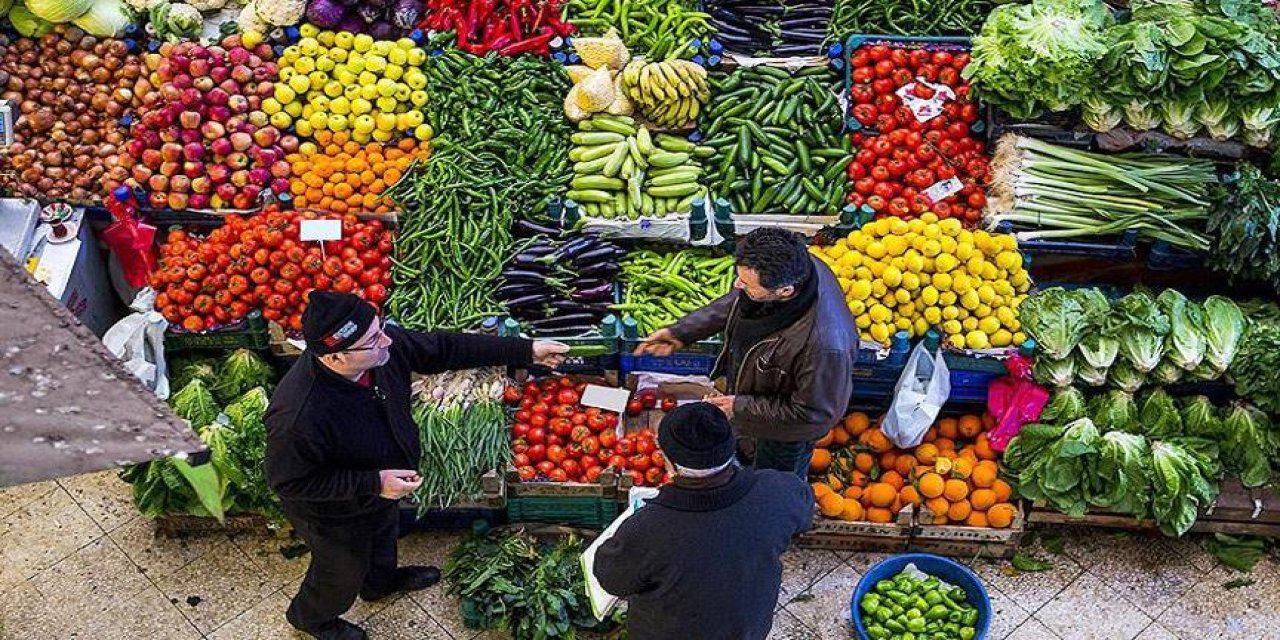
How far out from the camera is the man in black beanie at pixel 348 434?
3.77m

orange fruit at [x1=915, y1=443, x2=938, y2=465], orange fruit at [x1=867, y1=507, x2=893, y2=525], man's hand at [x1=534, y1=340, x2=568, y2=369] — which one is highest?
man's hand at [x1=534, y1=340, x2=568, y2=369]

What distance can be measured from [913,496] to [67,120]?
199 inches

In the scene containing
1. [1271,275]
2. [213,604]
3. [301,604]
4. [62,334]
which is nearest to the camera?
[62,334]

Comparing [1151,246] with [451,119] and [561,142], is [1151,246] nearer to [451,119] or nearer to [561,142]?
[561,142]

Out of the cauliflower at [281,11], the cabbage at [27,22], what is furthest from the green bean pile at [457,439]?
the cabbage at [27,22]

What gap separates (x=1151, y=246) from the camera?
580 centimetres

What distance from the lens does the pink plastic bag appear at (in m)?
5.20

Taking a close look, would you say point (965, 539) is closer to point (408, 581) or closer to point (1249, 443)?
point (1249, 443)

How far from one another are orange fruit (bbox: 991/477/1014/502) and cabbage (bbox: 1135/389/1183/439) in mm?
657

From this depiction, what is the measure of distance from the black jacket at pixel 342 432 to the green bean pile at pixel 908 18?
3.37 m

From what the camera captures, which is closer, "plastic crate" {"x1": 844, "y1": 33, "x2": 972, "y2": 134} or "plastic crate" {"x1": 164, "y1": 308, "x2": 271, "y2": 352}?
"plastic crate" {"x1": 164, "y1": 308, "x2": 271, "y2": 352}

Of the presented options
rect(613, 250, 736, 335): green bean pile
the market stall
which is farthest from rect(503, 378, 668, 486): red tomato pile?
rect(613, 250, 736, 335): green bean pile

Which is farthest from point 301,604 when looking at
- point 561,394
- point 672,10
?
point 672,10

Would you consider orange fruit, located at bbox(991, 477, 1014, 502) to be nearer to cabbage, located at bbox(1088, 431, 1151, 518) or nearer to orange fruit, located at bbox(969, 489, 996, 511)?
orange fruit, located at bbox(969, 489, 996, 511)
